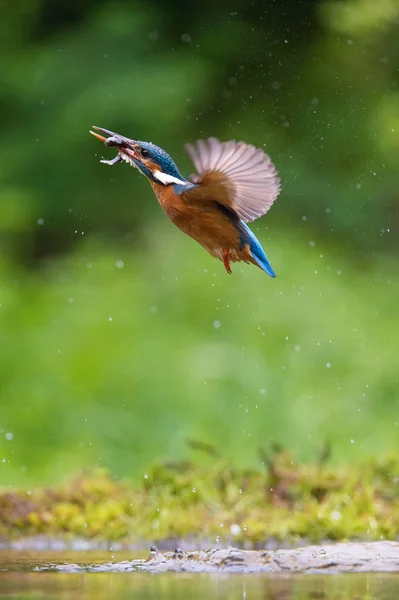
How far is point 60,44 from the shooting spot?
8867 mm

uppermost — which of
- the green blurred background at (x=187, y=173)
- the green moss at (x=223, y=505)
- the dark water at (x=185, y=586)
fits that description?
the green blurred background at (x=187, y=173)

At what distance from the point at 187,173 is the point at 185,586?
5.58 m

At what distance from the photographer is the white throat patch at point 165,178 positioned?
8.95ft

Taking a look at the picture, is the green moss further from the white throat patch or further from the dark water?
the white throat patch

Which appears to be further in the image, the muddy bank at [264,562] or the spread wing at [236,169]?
the muddy bank at [264,562]

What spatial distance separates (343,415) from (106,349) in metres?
1.72

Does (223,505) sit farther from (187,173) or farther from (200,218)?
(187,173)

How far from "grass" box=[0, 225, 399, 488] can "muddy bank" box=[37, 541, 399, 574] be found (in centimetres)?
148

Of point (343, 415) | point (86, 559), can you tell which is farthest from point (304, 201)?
point (86, 559)

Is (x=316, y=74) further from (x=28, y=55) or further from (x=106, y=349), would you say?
(x=106, y=349)

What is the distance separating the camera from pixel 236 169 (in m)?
2.64

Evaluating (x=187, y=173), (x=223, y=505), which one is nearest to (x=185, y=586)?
(x=223, y=505)

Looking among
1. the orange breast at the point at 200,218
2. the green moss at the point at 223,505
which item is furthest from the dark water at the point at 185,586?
the orange breast at the point at 200,218

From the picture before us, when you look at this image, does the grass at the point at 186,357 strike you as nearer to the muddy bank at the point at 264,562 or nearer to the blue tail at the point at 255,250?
the muddy bank at the point at 264,562
